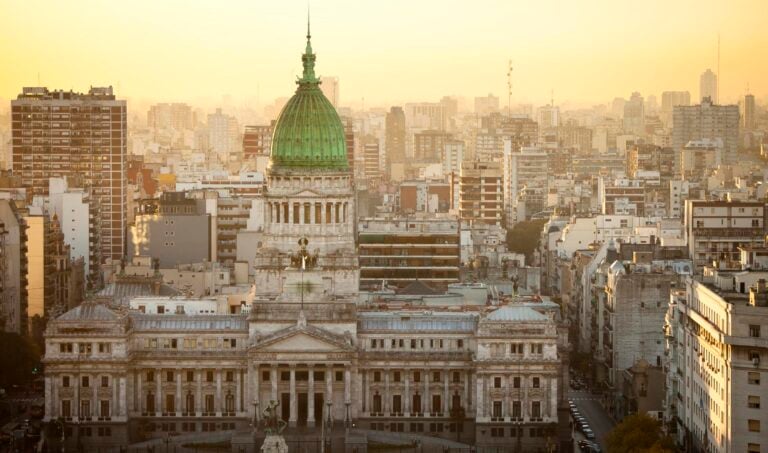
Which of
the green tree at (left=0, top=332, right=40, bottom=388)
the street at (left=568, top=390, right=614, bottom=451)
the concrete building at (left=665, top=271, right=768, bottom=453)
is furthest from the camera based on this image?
the green tree at (left=0, top=332, right=40, bottom=388)

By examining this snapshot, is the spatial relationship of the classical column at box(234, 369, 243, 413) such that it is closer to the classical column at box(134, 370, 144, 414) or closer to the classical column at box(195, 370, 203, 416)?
the classical column at box(195, 370, 203, 416)

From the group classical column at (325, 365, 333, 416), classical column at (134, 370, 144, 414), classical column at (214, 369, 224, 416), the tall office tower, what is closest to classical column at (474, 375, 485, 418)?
classical column at (325, 365, 333, 416)

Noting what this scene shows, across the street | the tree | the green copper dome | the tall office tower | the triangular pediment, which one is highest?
the green copper dome

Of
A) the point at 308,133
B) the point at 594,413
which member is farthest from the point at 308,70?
the point at 594,413

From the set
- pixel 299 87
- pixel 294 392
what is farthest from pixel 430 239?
pixel 294 392

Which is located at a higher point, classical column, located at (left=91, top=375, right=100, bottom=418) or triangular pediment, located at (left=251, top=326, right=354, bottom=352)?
triangular pediment, located at (left=251, top=326, right=354, bottom=352)

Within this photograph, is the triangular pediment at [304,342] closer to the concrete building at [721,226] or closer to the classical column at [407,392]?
the classical column at [407,392]

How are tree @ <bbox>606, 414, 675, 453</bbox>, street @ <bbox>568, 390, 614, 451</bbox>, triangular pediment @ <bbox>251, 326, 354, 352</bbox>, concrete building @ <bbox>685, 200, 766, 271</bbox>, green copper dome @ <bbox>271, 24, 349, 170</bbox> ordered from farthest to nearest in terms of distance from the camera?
concrete building @ <bbox>685, 200, 766, 271</bbox>, green copper dome @ <bbox>271, 24, 349, 170</bbox>, street @ <bbox>568, 390, 614, 451</bbox>, triangular pediment @ <bbox>251, 326, 354, 352</bbox>, tree @ <bbox>606, 414, 675, 453</bbox>
